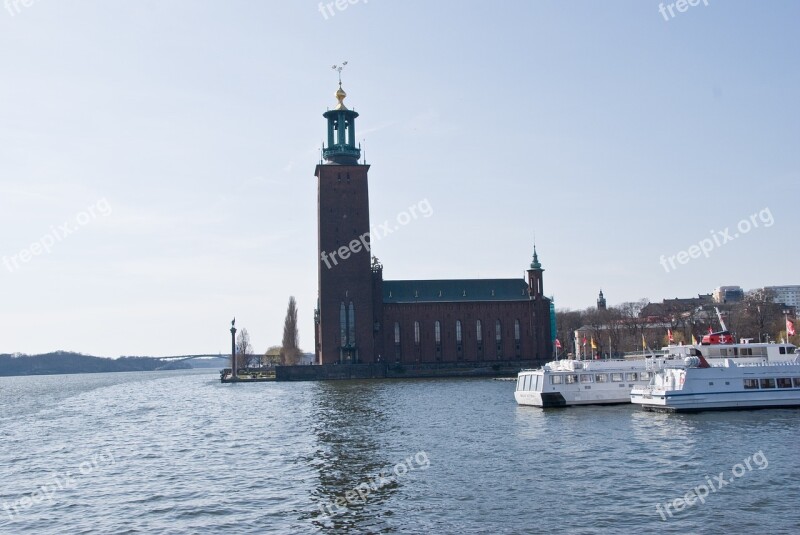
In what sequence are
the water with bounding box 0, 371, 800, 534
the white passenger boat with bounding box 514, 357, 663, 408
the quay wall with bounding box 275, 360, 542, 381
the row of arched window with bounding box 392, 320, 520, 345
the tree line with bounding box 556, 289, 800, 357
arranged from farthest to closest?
the row of arched window with bounding box 392, 320, 520, 345 < the tree line with bounding box 556, 289, 800, 357 < the quay wall with bounding box 275, 360, 542, 381 < the white passenger boat with bounding box 514, 357, 663, 408 < the water with bounding box 0, 371, 800, 534

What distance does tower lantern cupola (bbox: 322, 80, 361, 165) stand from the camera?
128 m

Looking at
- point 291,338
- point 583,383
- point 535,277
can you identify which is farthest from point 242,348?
point 583,383

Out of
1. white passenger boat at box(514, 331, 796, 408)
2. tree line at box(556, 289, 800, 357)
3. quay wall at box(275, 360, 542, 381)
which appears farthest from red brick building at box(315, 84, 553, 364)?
white passenger boat at box(514, 331, 796, 408)

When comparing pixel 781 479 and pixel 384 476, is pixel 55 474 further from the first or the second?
pixel 781 479

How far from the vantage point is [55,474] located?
33.9 meters

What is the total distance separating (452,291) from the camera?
13438cm

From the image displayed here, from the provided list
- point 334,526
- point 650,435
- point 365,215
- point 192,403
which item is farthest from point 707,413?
point 365,215

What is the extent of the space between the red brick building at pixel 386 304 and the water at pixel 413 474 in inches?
2691

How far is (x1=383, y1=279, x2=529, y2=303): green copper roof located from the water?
3066 inches

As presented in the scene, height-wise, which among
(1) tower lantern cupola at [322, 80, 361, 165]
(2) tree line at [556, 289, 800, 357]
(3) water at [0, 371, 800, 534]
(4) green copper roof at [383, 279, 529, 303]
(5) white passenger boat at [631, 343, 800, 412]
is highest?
(1) tower lantern cupola at [322, 80, 361, 165]

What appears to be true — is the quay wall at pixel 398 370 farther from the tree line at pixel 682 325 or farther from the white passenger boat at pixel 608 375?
the white passenger boat at pixel 608 375

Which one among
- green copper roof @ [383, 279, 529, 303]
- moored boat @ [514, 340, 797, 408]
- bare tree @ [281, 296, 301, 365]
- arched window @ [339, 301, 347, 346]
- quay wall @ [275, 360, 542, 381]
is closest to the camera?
moored boat @ [514, 340, 797, 408]

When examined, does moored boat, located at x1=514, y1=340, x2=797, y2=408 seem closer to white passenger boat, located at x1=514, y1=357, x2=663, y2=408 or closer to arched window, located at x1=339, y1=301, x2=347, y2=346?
white passenger boat, located at x1=514, y1=357, x2=663, y2=408

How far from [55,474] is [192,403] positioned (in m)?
46.4
